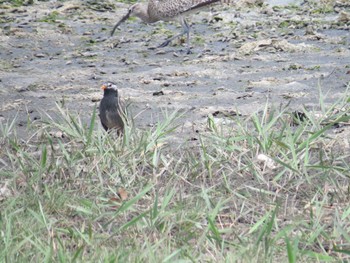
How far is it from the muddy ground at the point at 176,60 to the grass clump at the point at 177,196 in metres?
1.06

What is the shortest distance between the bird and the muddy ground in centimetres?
22

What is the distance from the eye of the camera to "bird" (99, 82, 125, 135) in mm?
6789

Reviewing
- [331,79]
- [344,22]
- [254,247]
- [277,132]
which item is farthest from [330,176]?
[344,22]

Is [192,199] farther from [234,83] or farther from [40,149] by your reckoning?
[234,83]

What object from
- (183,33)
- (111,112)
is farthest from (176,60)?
(111,112)

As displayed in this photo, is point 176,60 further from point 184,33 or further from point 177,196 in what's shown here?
point 177,196

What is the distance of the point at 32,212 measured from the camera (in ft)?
15.6

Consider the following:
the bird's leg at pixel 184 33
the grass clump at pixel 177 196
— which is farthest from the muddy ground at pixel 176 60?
the grass clump at pixel 177 196

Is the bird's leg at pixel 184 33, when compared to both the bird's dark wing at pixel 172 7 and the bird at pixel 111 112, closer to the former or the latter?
the bird's dark wing at pixel 172 7

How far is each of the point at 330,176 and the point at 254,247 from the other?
1.21 meters

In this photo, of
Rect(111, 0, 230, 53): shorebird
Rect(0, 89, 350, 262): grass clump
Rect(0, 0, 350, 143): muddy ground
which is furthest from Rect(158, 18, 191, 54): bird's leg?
Rect(0, 89, 350, 262): grass clump

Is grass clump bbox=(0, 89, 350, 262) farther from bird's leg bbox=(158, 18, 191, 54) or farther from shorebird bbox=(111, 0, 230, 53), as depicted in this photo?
shorebird bbox=(111, 0, 230, 53)

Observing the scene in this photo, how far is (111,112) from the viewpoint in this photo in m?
6.90

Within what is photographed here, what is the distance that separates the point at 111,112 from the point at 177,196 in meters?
1.74
